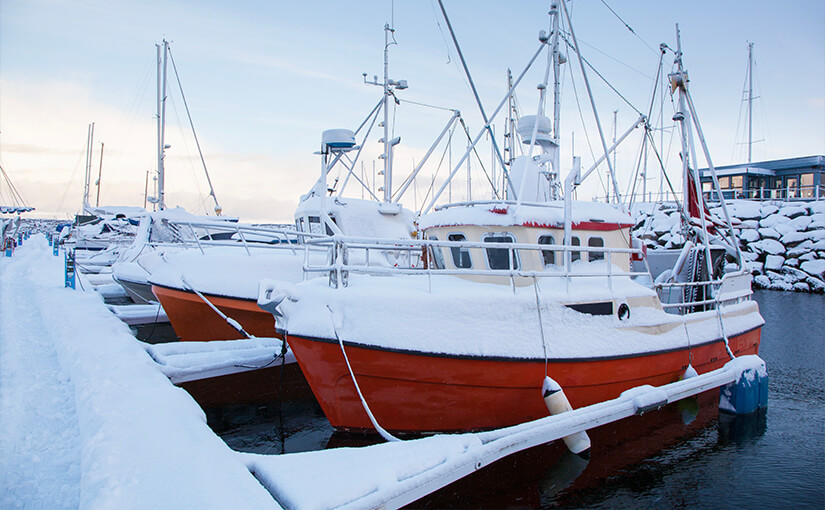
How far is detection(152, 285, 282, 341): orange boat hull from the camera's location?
9.77m

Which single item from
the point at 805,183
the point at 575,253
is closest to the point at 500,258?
the point at 575,253

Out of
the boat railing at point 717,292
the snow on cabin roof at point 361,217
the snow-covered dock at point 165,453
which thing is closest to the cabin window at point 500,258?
the snow-covered dock at point 165,453

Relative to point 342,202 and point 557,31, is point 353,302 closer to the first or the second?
point 557,31

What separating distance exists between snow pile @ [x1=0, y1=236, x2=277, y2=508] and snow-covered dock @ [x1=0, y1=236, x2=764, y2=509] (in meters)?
0.01

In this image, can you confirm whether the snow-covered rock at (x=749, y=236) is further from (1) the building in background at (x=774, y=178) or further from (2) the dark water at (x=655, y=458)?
(2) the dark water at (x=655, y=458)

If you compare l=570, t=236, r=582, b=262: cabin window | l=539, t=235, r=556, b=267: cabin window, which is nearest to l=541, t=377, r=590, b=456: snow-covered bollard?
l=539, t=235, r=556, b=267: cabin window

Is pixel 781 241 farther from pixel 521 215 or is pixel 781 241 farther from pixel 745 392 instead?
pixel 521 215

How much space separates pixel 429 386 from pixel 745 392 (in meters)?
5.74

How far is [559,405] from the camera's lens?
572cm

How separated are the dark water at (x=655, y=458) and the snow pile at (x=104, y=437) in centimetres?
192

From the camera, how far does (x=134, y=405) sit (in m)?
5.36

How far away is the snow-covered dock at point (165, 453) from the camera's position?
12.3 feet

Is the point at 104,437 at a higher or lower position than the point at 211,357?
higher

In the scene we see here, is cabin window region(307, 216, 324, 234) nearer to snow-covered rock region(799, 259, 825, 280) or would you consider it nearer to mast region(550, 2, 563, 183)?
mast region(550, 2, 563, 183)
